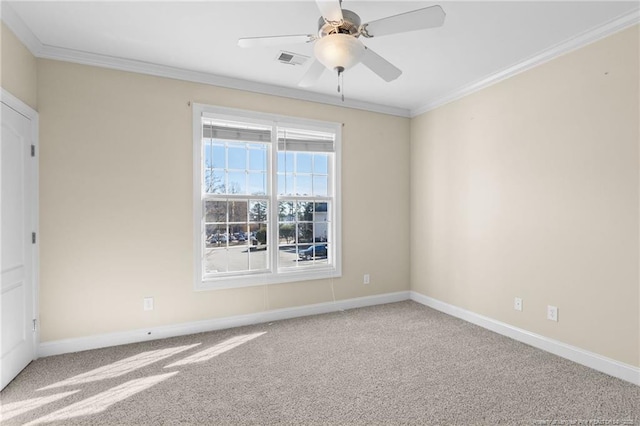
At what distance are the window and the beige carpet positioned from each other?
2.68 feet

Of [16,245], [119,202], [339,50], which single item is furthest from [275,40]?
[16,245]

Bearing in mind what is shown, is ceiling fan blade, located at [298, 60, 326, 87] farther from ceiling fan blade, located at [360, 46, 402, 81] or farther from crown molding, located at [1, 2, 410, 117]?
crown molding, located at [1, 2, 410, 117]

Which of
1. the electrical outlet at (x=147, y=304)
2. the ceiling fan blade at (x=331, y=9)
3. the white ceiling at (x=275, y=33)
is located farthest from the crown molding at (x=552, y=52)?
the electrical outlet at (x=147, y=304)

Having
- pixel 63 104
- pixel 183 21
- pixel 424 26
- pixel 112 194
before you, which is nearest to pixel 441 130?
pixel 424 26

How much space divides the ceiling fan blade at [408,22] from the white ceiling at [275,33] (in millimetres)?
521

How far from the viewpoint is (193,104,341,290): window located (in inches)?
146

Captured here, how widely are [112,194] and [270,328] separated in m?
2.06

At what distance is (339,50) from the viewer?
200 cm

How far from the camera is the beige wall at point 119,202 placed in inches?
120

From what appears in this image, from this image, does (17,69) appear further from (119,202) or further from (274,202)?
(274,202)

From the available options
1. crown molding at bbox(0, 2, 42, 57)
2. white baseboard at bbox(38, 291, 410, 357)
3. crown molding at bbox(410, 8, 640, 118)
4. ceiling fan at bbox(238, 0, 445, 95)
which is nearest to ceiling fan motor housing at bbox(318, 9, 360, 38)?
ceiling fan at bbox(238, 0, 445, 95)

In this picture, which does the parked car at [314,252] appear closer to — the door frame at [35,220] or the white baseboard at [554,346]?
the white baseboard at [554,346]

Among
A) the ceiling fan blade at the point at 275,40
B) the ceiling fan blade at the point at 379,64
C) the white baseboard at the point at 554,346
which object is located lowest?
the white baseboard at the point at 554,346

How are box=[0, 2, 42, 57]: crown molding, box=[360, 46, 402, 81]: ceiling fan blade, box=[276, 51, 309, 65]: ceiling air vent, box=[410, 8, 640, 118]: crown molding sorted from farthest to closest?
1. box=[276, 51, 309, 65]: ceiling air vent
2. box=[410, 8, 640, 118]: crown molding
3. box=[0, 2, 42, 57]: crown molding
4. box=[360, 46, 402, 81]: ceiling fan blade
